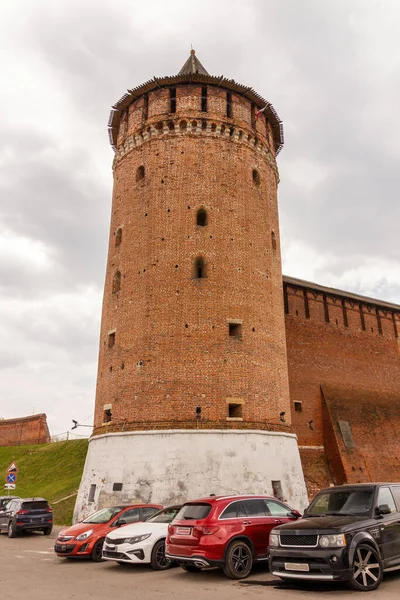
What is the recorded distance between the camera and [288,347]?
2570 cm

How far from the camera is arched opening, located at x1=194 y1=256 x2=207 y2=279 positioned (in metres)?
19.6

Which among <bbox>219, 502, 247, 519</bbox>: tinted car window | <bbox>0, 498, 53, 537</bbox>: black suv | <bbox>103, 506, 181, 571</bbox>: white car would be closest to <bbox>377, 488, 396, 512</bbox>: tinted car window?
<bbox>219, 502, 247, 519</bbox>: tinted car window

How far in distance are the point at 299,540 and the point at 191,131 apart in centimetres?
1827

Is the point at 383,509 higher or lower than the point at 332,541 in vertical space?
higher

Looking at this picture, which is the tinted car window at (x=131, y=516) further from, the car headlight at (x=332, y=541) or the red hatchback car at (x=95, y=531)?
the car headlight at (x=332, y=541)

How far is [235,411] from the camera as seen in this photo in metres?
18.0

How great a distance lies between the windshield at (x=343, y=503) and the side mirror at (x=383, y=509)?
143 mm

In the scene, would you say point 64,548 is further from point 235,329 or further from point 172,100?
point 172,100

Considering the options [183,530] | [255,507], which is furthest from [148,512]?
[255,507]

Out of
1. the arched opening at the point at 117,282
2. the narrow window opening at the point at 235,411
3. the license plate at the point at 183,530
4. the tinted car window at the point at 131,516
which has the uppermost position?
the arched opening at the point at 117,282

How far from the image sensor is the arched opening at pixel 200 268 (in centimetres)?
1964

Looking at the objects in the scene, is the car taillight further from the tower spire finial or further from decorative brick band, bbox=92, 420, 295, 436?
the tower spire finial

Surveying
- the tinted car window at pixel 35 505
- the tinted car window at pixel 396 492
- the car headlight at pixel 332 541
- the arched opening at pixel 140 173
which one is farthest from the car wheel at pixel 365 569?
the arched opening at pixel 140 173

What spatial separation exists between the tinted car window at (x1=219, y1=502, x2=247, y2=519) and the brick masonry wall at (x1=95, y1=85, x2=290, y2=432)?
8.24 meters
